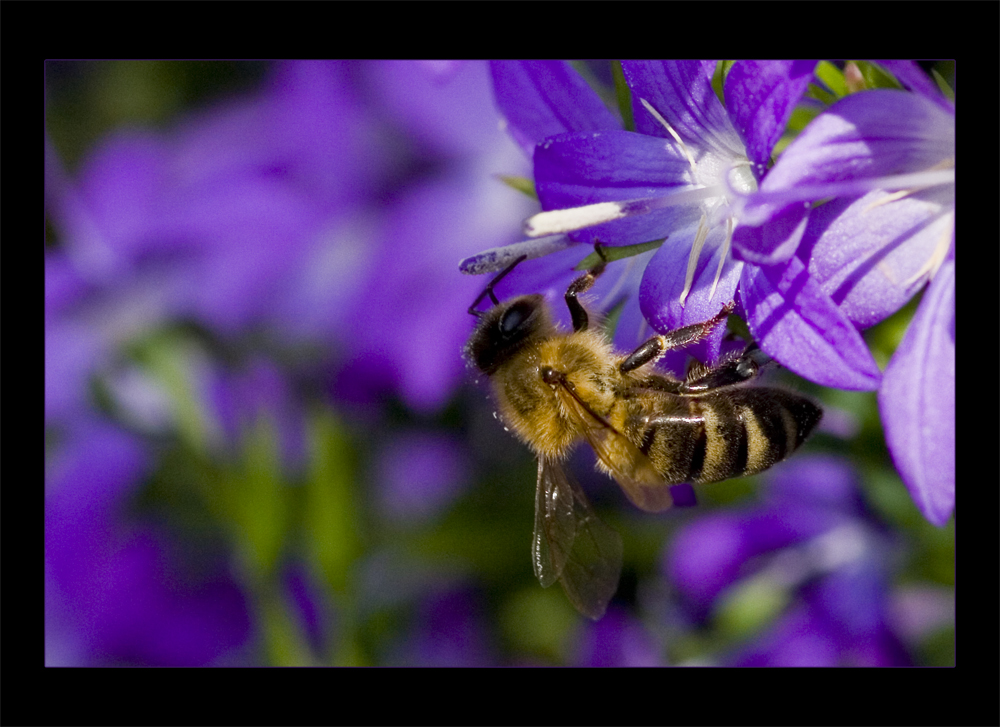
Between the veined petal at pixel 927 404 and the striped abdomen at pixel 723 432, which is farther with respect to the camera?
the striped abdomen at pixel 723 432

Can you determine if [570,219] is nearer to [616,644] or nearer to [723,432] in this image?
[723,432]

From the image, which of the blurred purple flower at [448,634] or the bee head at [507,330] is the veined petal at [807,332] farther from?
the blurred purple flower at [448,634]

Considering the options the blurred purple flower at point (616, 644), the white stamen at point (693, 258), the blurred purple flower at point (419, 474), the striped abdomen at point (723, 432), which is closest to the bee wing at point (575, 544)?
the striped abdomen at point (723, 432)

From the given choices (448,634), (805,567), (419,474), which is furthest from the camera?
(419,474)

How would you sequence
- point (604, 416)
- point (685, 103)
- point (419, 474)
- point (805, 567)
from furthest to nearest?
point (419, 474) → point (805, 567) → point (604, 416) → point (685, 103)

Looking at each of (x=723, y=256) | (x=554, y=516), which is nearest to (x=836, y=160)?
(x=723, y=256)

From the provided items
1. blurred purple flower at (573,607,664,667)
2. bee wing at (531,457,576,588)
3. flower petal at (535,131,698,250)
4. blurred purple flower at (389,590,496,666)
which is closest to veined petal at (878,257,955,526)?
flower petal at (535,131,698,250)

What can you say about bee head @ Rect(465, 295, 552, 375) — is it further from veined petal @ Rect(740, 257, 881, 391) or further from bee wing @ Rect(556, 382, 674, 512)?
veined petal @ Rect(740, 257, 881, 391)
